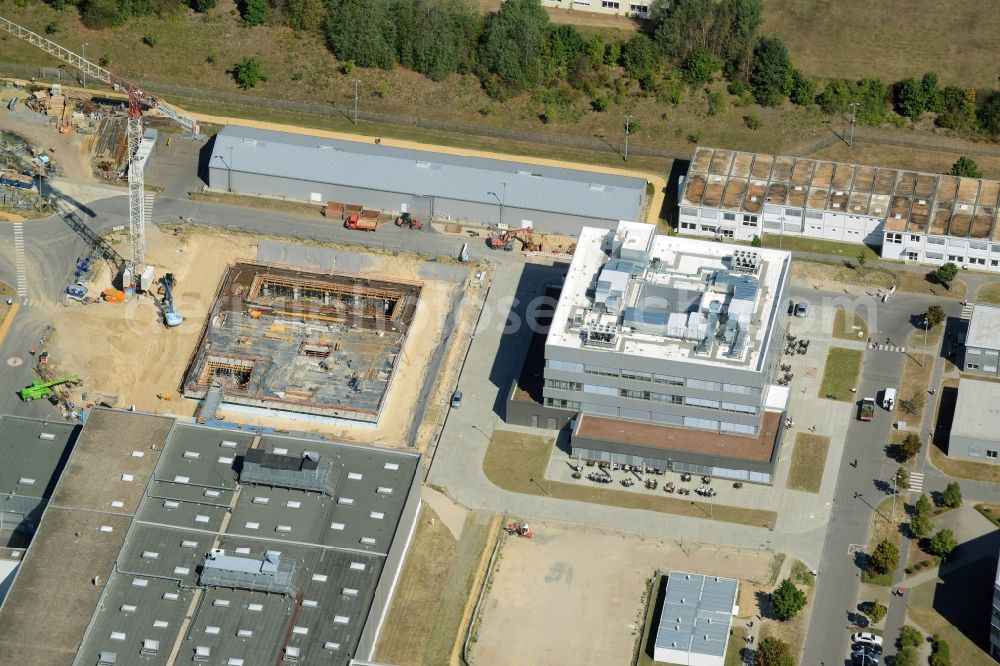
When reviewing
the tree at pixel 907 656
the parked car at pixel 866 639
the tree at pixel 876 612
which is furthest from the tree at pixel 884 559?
the tree at pixel 907 656

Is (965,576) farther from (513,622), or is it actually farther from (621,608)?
(513,622)

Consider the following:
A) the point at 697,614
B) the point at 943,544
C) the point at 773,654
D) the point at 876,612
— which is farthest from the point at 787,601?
the point at 943,544

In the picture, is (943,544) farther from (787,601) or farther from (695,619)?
(695,619)

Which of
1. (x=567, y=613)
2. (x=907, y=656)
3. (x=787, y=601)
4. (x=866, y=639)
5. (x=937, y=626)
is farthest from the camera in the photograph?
(x=567, y=613)

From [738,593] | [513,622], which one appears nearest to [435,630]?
[513,622]

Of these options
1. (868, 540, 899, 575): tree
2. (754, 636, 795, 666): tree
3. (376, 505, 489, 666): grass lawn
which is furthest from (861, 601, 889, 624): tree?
(376, 505, 489, 666): grass lawn

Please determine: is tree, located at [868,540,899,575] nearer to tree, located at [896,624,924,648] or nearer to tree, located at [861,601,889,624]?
tree, located at [861,601,889,624]
